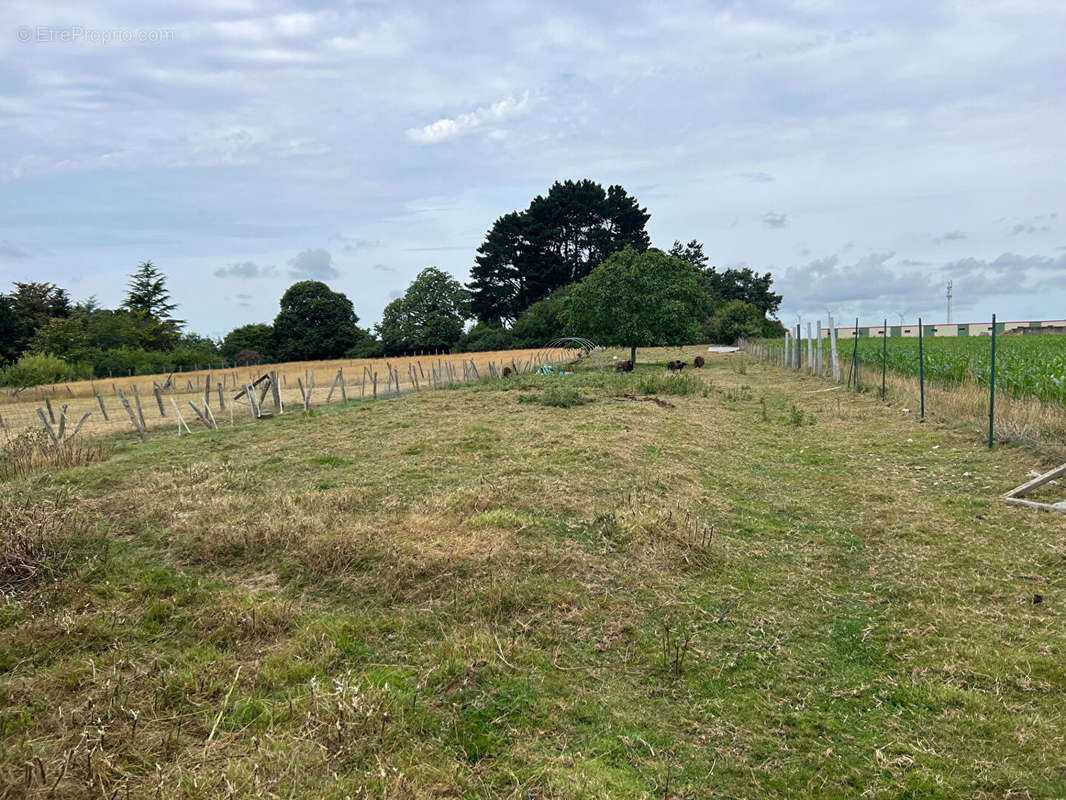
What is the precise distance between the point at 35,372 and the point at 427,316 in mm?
28667

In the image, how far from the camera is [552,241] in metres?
54.4

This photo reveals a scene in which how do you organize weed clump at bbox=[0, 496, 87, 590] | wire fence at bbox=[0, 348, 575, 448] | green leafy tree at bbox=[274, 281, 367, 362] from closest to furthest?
weed clump at bbox=[0, 496, 87, 590] < wire fence at bbox=[0, 348, 575, 448] < green leafy tree at bbox=[274, 281, 367, 362]

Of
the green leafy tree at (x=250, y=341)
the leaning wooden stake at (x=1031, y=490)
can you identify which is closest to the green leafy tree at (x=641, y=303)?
the leaning wooden stake at (x=1031, y=490)

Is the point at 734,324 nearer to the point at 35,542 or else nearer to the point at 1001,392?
the point at 1001,392

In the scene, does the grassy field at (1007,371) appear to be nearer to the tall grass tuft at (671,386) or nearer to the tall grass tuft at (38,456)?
the tall grass tuft at (671,386)

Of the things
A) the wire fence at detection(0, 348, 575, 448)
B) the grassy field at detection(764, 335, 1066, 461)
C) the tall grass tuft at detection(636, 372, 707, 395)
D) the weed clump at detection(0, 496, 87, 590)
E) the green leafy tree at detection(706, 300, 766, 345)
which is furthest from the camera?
the green leafy tree at detection(706, 300, 766, 345)

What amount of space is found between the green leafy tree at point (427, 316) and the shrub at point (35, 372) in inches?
954

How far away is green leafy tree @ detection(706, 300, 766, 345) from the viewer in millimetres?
46062

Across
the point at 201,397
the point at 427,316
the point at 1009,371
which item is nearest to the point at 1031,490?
the point at 1009,371

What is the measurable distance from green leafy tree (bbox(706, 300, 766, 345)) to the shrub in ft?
129

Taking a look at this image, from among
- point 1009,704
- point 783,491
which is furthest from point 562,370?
point 1009,704

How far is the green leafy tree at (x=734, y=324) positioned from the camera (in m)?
46.1

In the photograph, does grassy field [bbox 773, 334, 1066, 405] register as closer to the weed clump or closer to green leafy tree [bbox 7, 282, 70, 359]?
the weed clump

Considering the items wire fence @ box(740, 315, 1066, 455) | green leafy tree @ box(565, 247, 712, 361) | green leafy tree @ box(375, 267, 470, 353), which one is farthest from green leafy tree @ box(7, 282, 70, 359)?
wire fence @ box(740, 315, 1066, 455)
